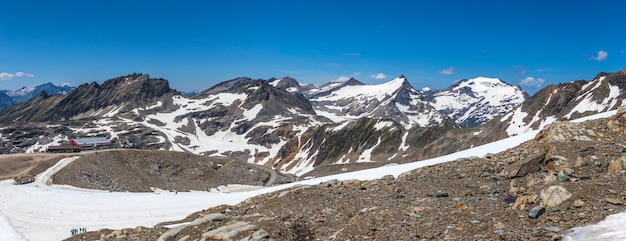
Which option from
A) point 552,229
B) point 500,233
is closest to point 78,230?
point 500,233

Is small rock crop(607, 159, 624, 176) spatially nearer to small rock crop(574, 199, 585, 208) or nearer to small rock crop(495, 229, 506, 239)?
small rock crop(574, 199, 585, 208)

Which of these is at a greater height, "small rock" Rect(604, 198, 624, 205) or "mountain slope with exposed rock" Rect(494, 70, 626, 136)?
"mountain slope with exposed rock" Rect(494, 70, 626, 136)

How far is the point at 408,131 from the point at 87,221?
17077 cm

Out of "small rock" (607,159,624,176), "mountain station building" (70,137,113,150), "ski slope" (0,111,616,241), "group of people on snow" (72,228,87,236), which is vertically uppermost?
"mountain station building" (70,137,113,150)

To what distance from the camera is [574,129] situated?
2100cm

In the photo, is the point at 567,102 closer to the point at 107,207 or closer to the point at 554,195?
the point at 554,195

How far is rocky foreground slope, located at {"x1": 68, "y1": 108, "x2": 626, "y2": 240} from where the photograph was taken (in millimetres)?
12789

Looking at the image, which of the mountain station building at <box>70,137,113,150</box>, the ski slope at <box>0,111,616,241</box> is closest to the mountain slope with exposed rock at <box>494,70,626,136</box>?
the ski slope at <box>0,111,616,241</box>

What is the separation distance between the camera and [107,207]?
3959 cm

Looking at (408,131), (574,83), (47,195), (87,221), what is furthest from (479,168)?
(574,83)

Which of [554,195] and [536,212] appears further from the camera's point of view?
[554,195]

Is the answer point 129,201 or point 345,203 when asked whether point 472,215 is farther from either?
point 129,201

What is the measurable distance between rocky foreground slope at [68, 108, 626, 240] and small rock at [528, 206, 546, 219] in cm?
4

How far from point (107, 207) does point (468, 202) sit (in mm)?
37557
